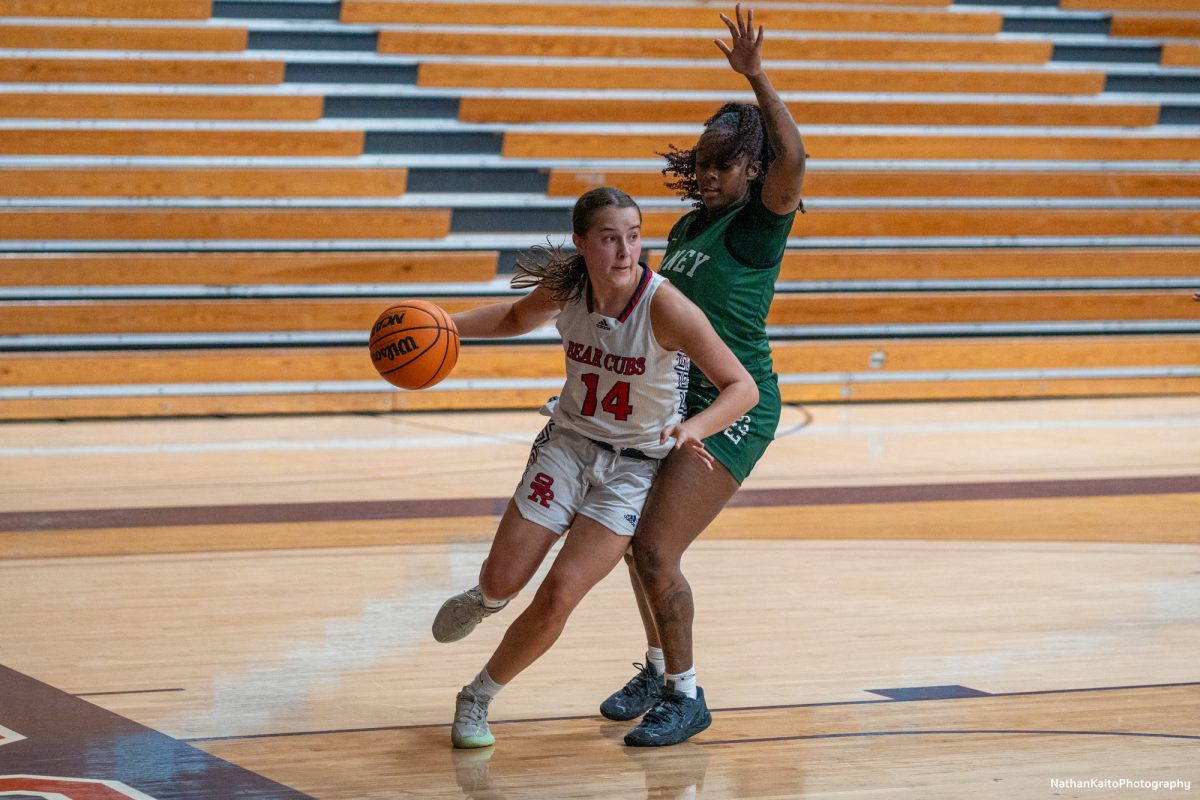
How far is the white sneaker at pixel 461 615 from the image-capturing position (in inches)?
147

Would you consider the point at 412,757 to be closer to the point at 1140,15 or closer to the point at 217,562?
the point at 217,562

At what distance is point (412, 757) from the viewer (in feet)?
11.7

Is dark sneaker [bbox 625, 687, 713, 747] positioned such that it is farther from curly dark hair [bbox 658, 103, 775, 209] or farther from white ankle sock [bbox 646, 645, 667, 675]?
curly dark hair [bbox 658, 103, 775, 209]

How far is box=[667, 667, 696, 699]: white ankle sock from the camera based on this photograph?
3.76m

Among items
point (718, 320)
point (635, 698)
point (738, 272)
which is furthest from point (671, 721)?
point (738, 272)

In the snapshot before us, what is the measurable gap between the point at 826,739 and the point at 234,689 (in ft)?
4.92

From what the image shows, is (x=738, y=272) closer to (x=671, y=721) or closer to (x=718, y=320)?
(x=718, y=320)

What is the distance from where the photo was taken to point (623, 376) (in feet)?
11.9

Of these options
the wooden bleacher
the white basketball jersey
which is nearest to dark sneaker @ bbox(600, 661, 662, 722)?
the white basketball jersey

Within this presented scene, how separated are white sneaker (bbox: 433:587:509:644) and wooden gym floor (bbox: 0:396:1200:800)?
242mm

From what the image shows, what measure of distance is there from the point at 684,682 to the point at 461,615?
1.78ft

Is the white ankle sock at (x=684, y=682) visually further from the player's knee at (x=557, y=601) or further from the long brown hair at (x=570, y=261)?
the long brown hair at (x=570, y=261)

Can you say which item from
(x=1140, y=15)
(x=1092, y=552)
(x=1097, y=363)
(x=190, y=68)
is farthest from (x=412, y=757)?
(x=1140, y=15)

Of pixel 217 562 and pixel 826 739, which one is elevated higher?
pixel 826 739
